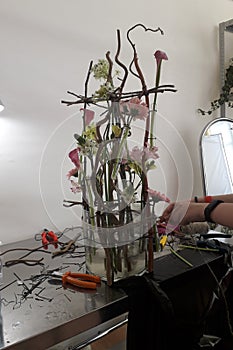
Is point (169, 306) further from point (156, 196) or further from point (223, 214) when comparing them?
point (223, 214)

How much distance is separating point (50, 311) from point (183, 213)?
0.46 m

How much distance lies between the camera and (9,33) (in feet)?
4.24

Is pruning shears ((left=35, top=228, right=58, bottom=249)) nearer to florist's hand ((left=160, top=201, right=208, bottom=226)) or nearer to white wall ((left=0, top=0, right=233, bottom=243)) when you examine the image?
white wall ((left=0, top=0, right=233, bottom=243))

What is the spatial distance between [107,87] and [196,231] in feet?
2.31

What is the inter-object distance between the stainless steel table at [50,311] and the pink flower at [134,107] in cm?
38

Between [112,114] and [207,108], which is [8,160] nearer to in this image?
[112,114]

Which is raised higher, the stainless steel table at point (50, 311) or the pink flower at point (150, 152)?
the pink flower at point (150, 152)

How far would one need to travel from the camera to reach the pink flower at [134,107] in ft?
2.46

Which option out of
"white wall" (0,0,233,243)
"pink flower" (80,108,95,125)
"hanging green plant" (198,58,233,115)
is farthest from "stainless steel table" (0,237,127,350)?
"hanging green plant" (198,58,233,115)

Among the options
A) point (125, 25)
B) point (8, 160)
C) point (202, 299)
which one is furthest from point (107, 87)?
point (125, 25)

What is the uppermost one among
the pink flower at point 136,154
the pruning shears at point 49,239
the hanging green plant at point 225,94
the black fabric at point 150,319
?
the hanging green plant at point 225,94

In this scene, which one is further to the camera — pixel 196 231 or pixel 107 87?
pixel 196 231

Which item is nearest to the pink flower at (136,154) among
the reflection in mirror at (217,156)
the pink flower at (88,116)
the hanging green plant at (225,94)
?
the pink flower at (88,116)

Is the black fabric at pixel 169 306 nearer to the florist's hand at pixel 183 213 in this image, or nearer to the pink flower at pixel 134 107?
the florist's hand at pixel 183 213
